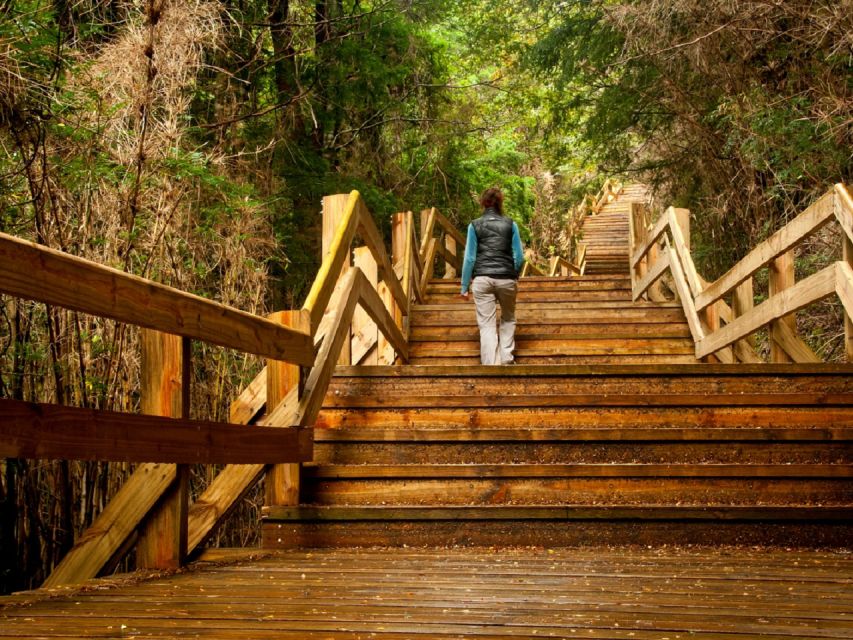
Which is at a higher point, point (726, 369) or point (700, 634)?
point (726, 369)

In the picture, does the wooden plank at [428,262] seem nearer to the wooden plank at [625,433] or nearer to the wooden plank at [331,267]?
the wooden plank at [331,267]

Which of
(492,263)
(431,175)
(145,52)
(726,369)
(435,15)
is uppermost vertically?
(435,15)

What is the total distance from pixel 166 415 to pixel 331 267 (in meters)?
1.67

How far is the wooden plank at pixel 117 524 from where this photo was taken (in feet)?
11.4

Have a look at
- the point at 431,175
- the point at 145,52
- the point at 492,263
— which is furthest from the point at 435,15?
the point at 145,52

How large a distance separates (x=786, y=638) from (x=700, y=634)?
0.21 meters

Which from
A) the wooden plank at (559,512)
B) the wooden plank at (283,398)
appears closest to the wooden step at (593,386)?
the wooden plank at (283,398)

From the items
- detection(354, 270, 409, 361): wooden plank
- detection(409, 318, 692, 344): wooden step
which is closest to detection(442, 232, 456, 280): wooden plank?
detection(409, 318, 692, 344): wooden step

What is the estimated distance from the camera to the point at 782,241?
232 inches

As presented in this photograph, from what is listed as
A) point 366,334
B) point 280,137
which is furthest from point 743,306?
point 280,137

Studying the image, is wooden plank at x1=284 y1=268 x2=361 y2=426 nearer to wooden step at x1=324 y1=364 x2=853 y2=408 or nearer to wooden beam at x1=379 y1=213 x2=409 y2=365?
wooden step at x1=324 y1=364 x2=853 y2=408

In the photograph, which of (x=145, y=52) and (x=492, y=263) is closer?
(x=145, y=52)

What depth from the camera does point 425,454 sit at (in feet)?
16.3

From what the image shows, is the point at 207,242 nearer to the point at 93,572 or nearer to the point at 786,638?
the point at 93,572
